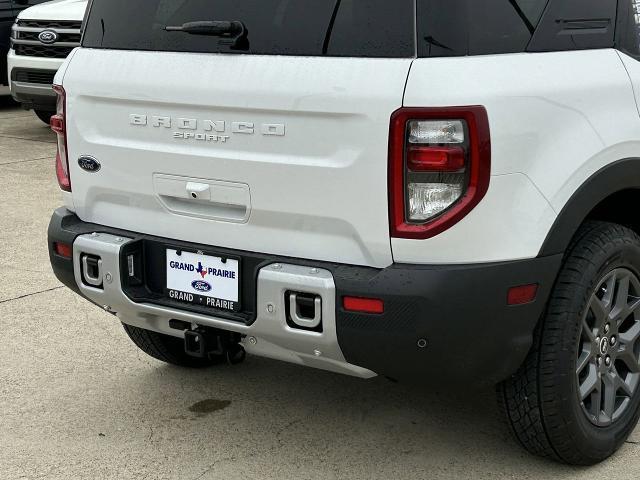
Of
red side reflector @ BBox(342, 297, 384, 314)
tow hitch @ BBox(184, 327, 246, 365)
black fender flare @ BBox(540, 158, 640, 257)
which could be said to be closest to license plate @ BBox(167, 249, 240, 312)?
tow hitch @ BBox(184, 327, 246, 365)

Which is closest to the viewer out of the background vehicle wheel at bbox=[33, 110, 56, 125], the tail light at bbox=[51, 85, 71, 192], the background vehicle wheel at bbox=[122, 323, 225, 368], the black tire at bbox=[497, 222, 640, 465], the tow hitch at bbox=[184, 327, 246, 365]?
the black tire at bbox=[497, 222, 640, 465]

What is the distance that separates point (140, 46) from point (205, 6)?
1.03 feet

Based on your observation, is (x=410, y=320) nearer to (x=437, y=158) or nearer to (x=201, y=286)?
(x=437, y=158)

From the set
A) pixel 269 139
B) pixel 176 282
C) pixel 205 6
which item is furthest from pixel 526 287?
pixel 205 6

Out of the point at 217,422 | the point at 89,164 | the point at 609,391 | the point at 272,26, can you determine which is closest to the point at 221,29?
the point at 272,26

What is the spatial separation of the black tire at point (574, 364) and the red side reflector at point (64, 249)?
1.57 metres

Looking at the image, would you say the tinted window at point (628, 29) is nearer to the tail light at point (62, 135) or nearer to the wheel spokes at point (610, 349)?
the wheel spokes at point (610, 349)

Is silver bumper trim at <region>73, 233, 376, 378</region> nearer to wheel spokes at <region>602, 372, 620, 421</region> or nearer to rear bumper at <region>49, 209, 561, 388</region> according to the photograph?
rear bumper at <region>49, 209, 561, 388</region>

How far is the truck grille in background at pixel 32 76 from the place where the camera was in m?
10.3

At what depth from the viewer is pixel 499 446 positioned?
365 cm

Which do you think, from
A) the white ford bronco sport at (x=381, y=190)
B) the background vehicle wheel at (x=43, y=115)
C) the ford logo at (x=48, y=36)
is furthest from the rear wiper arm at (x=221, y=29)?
the background vehicle wheel at (x=43, y=115)

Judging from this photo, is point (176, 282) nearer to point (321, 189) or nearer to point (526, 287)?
point (321, 189)

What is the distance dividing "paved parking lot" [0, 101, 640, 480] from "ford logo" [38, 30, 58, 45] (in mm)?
6043

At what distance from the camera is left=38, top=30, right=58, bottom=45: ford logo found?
10359mm
